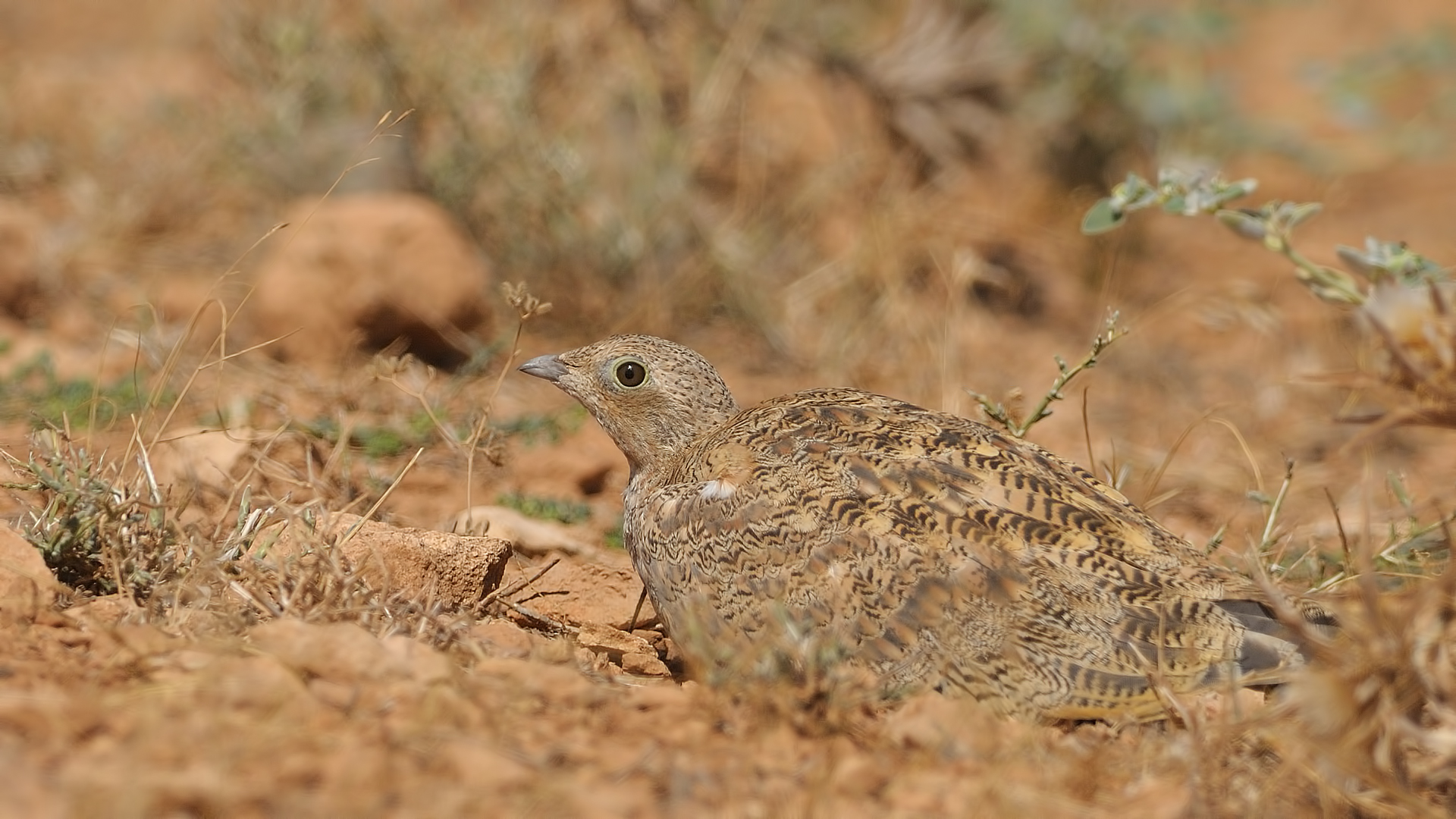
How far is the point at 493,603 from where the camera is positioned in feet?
13.9

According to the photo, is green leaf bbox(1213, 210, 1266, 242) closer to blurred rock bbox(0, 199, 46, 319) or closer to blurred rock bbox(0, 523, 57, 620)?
blurred rock bbox(0, 523, 57, 620)

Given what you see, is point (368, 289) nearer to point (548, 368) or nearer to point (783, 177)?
point (548, 368)

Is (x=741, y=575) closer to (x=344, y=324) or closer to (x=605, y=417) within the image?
(x=605, y=417)

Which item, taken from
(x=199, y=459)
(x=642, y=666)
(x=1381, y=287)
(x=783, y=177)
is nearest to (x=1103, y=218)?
(x=1381, y=287)

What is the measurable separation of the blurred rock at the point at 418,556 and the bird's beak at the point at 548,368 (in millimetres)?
733

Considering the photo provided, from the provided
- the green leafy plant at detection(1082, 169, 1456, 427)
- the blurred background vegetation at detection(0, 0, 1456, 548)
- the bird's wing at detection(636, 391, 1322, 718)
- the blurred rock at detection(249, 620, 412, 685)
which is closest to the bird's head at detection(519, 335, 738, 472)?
the bird's wing at detection(636, 391, 1322, 718)

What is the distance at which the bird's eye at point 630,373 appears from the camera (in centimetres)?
457

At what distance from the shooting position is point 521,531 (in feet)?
15.9

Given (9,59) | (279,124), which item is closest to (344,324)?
(279,124)

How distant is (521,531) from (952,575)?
5.88 feet

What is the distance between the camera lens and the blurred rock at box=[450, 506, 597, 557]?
15.7 ft

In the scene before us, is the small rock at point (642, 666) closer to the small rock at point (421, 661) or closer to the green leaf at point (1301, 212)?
the small rock at point (421, 661)

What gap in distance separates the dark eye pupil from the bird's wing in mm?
636

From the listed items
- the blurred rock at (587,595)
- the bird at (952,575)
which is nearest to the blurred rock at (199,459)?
the blurred rock at (587,595)
